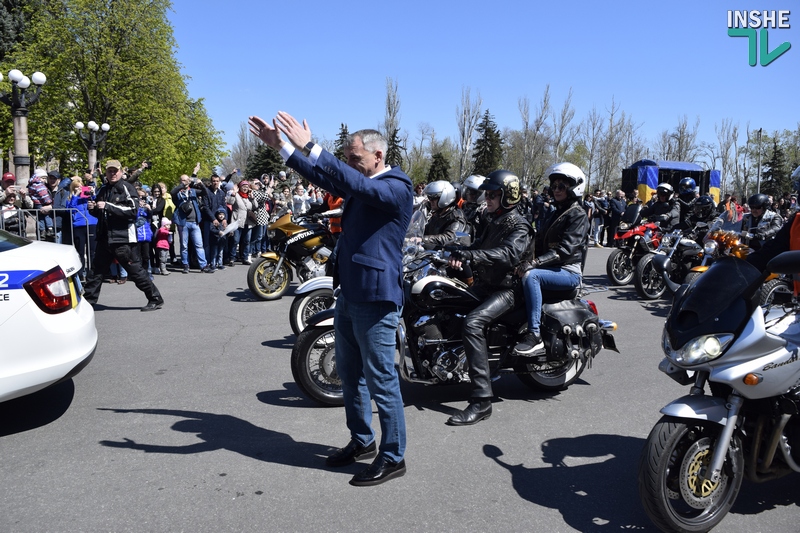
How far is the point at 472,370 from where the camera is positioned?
464 cm

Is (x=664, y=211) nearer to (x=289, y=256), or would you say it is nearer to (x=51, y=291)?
(x=289, y=256)

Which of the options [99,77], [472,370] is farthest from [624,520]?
[99,77]

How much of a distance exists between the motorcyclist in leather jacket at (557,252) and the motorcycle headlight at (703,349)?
1.81 metres

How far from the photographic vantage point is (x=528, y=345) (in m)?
4.84

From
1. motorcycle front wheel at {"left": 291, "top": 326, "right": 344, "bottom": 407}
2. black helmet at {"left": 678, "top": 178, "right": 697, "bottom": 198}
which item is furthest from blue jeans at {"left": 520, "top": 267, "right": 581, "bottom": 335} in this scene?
black helmet at {"left": 678, "top": 178, "right": 697, "bottom": 198}

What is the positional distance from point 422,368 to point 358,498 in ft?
4.71

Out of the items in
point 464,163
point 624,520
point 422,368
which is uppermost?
point 464,163

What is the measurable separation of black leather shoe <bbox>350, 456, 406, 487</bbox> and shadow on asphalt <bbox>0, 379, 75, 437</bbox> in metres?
2.33

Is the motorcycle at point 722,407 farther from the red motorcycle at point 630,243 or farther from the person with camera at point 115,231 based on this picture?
the red motorcycle at point 630,243

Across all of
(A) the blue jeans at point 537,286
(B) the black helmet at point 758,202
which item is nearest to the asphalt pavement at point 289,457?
(A) the blue jeans at point 537,286

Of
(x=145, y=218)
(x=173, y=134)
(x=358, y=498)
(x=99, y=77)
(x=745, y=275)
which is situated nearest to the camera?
(x=745, y=275)

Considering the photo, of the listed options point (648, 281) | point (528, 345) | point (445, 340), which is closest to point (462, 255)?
point (445, 340)

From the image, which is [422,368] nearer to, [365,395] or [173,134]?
[365,395]

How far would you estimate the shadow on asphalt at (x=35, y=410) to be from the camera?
175 inches
